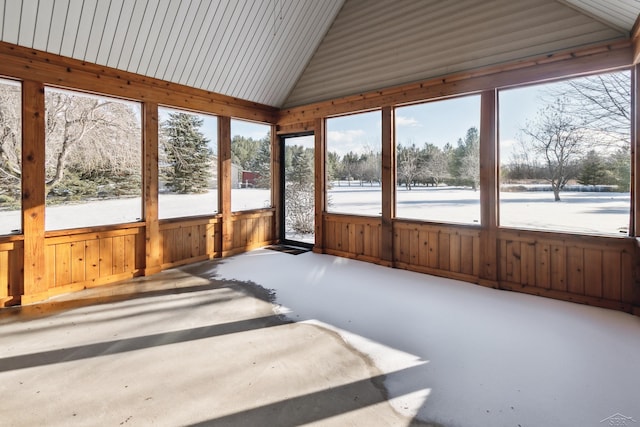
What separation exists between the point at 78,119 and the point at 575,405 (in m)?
5.61

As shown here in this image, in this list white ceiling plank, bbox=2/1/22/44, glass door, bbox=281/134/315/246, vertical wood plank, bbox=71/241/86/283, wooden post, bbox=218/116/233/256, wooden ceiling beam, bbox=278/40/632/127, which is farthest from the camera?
glass door, bbox=281/134/315/246

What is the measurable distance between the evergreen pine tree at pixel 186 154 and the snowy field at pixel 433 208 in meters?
0.21

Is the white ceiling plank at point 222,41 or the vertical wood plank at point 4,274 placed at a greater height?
the white ceiling plank at point 222,41

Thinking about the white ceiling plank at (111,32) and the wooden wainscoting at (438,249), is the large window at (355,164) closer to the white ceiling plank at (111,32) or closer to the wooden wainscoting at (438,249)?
the wooden wainscoting at (438,249)

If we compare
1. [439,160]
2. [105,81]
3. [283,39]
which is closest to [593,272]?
[439,160]

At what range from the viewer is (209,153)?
578 cm

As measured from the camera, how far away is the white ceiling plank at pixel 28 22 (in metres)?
3.45

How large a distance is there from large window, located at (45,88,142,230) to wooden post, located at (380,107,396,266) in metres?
3.65

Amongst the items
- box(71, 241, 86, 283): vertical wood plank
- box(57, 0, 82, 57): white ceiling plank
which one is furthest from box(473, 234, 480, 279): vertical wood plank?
box(57, 0, 82, 57): white ceiling plank

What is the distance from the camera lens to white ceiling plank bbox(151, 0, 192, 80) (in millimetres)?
4281

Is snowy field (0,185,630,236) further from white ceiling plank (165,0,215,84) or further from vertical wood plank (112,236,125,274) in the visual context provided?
white ceiling plank (165,0,215,84)

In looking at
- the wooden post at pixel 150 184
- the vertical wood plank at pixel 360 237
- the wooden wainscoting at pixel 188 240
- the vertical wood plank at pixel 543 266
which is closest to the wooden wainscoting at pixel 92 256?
the wooden post at pixel 150 184

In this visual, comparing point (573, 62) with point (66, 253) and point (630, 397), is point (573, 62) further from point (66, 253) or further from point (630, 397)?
point (66, 253)


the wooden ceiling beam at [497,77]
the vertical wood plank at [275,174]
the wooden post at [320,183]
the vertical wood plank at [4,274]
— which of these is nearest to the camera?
the wooden ceiling beam at [497,77]
